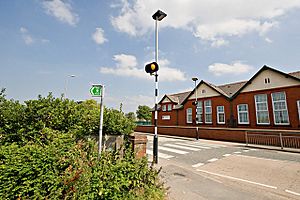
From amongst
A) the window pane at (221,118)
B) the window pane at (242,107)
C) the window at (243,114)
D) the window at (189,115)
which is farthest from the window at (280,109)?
the window at (189,115)

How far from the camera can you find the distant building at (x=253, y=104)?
17.9 metres

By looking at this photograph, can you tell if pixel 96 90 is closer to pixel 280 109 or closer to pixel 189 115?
pixel 280 109

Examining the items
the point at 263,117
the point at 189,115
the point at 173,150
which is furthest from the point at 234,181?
the point at 189,115

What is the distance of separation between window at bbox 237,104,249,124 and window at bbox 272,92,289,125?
9.49 feet

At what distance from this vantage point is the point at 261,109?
20000 mm

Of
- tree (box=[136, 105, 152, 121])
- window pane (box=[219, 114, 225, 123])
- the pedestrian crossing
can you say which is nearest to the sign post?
the pedestrian crossing

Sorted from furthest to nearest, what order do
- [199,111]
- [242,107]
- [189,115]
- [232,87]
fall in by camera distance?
1. [189,115]
2. [199,111]
3. [232,87]
4. [242,107]

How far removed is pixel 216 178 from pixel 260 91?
704 inches

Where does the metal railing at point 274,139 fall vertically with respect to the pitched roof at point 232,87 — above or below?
below

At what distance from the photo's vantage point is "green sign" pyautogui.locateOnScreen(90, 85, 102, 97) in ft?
13.4

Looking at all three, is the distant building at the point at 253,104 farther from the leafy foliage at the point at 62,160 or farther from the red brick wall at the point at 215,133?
the leafy foliage at the point at 62,160

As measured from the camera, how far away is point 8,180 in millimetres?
3066

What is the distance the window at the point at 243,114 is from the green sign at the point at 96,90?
70.1 feet

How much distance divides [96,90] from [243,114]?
70.8 feet
